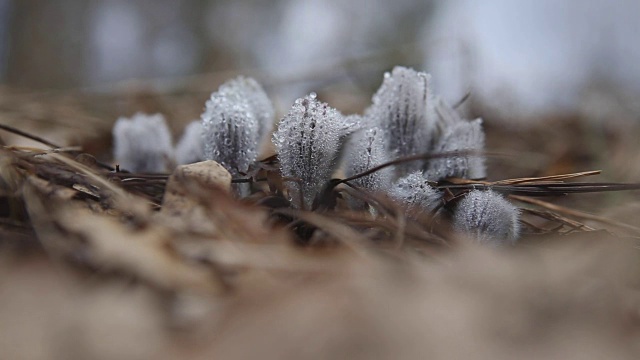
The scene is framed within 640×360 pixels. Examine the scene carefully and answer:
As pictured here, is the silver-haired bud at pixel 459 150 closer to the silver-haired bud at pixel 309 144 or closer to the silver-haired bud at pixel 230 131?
the silver-haired bud at pixel 309 144

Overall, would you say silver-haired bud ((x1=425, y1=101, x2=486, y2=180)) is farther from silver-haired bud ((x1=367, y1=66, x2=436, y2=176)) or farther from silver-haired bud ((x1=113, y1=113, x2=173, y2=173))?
silver-haired bud ((x1=113, y1=113, x2=173, y2=173))

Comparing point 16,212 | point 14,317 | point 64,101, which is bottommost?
point 14,317

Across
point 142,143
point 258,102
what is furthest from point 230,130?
point 142,143

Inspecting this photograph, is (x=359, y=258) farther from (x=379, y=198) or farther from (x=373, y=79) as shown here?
(x=373, y=79)

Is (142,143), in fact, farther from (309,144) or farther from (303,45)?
(303,45)

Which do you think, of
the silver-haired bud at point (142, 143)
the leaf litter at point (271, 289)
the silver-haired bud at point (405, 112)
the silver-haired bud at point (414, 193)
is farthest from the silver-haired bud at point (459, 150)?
the silver-haired bud at point (142, 143)

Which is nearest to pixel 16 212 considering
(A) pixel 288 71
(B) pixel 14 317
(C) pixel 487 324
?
(B) pixel 14 317
